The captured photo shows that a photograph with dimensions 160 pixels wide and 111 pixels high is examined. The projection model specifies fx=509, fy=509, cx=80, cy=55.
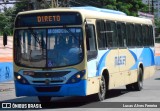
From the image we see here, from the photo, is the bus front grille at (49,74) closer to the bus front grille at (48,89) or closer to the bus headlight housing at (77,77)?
the bus headlight housing at (77,77)

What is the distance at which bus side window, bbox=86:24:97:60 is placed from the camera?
14.7 meters

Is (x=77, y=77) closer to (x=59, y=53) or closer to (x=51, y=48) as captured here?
(x=59, y=53)

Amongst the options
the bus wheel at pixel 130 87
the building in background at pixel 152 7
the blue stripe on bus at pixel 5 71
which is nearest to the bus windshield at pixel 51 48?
the bus wheel at pixel 130 87

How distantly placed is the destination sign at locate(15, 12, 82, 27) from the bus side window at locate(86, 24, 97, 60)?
17.8 inches

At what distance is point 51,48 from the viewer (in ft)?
47.9

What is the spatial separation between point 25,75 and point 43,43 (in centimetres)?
106

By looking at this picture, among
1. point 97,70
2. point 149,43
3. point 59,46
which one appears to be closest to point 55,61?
point 59,46

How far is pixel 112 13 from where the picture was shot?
18.3 meters

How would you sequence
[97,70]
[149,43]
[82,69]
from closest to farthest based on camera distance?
[82,69]
[97,70]
[149,43]

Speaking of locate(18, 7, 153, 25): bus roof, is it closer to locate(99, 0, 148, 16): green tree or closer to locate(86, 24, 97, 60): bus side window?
locate(86, 24, 97, 60): bus side window

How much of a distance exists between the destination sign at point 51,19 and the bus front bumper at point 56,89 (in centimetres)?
178

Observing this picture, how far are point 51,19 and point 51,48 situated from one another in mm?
860

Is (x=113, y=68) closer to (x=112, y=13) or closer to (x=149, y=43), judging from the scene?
(x=112, y=13)

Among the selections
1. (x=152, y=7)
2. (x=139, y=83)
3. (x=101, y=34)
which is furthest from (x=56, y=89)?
(x=152, y=7)
